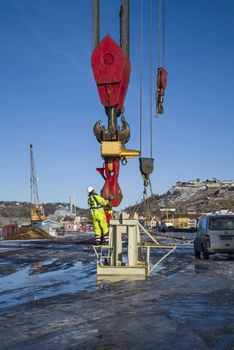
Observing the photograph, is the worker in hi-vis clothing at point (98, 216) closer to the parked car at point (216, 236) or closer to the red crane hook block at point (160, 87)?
the red crane hook block at point (160, 87)

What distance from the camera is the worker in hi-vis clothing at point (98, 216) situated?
14.6 meters

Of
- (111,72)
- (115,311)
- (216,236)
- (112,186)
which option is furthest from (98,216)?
(115,311)

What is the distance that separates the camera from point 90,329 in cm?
596

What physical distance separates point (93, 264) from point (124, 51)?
7.53 metres

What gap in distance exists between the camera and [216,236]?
18406 millimetres

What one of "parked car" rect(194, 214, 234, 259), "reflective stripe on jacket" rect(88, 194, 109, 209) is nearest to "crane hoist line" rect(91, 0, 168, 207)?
"reflective stripe on jacket" rect(88, 194, 109, 209)

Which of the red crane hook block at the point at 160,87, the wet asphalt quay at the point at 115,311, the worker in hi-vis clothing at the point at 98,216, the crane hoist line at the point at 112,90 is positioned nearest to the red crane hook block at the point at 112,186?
the crane hoist line at the point at 112,90

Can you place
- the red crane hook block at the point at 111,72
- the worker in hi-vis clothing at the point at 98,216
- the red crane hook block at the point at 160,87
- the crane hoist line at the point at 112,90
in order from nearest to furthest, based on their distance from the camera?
the worker in hi-vis clothing at the point at 98,216
the crane hoist line at the point at 112,90
the red crane hook block at the point at 111,72
the red crane hook block at the point at 160,87

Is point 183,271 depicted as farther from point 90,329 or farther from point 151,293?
point 90,329

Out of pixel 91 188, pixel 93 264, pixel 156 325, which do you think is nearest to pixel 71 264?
pixel 93 264

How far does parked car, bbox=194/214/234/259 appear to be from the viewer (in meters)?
18.3

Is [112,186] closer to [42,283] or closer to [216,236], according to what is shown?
[216,236]

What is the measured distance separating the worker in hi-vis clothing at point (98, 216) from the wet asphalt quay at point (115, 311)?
2.53 meters

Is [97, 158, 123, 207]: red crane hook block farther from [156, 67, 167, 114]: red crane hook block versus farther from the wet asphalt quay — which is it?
the wet asphalt quay
